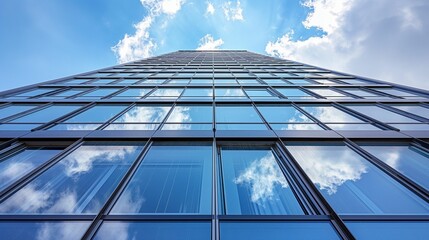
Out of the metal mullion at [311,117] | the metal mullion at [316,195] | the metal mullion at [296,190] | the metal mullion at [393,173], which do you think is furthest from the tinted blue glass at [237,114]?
the metal mullion at [393,173]

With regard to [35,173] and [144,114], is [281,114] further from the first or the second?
[35,173]

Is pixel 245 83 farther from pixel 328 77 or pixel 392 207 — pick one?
pixel 392 207

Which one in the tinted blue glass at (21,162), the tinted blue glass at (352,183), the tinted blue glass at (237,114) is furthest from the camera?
the tinted blue glass at (237,114)

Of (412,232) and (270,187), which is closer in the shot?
(412,232)

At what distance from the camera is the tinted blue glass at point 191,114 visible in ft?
28.6

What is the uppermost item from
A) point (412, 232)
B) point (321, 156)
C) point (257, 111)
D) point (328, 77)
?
point (328, 77)

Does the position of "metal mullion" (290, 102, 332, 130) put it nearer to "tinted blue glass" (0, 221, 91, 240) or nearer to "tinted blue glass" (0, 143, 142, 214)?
"tinted blue glass" (0, 143, 142, 214)

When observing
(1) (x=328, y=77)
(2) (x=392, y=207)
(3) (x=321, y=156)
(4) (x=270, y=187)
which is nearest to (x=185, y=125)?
(4) (x=270, y=187)

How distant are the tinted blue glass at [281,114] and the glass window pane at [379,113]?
8.88ft

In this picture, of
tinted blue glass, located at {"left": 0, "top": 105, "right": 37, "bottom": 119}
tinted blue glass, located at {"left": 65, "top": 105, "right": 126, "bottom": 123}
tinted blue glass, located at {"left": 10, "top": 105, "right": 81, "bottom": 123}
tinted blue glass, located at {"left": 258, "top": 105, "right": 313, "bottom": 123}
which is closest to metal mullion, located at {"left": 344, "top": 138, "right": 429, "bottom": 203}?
tinted blue glass, located at {"left": 258, "top": 105, "right": 313, "bottom": 123}

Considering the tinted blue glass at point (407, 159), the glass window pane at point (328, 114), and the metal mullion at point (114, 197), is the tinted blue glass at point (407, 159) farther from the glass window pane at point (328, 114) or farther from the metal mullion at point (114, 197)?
Answer: the metal mullion at point (114, 197)

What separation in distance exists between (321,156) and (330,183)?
1.25m

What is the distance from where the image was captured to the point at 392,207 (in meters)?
4.64

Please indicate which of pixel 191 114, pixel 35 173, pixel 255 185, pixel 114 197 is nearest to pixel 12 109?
pixel 35 173
